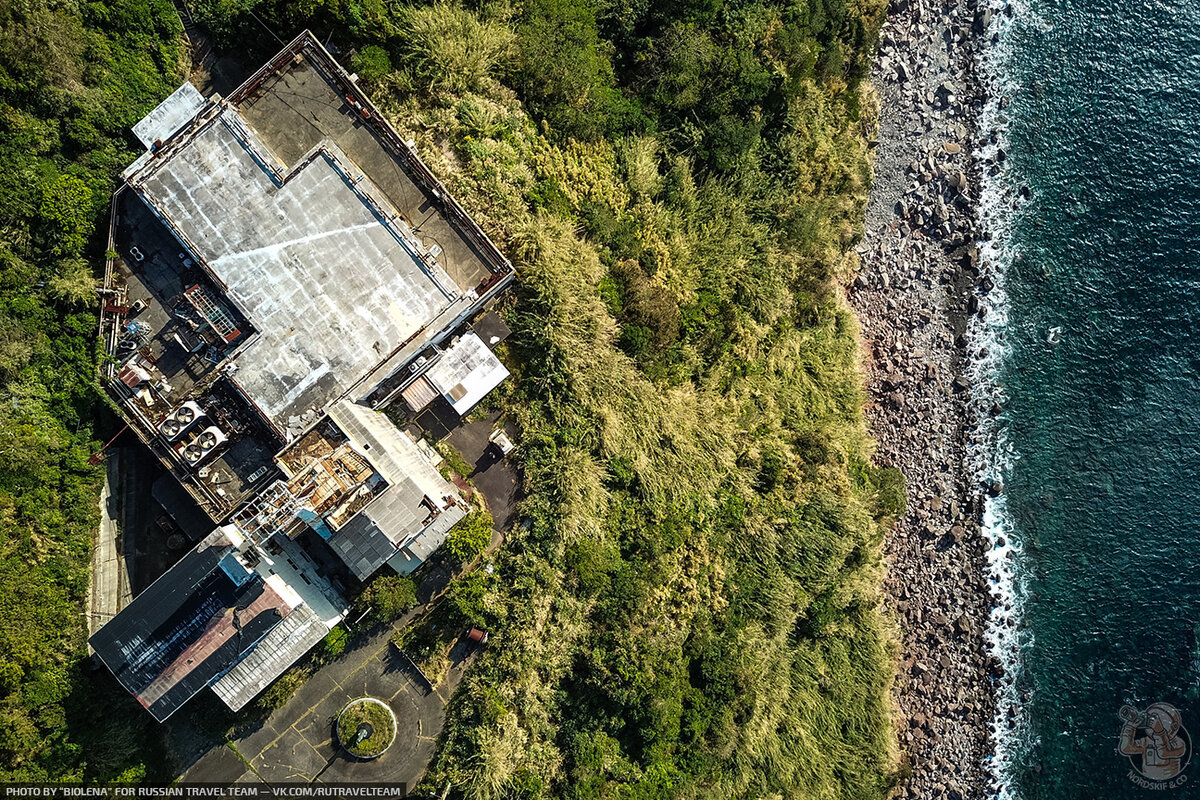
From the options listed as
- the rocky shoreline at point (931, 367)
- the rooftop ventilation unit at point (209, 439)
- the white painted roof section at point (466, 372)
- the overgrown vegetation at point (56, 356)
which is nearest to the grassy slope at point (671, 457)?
the white painted roof section at point (466, 372)

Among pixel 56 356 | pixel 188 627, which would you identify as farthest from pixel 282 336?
pixel 188 627

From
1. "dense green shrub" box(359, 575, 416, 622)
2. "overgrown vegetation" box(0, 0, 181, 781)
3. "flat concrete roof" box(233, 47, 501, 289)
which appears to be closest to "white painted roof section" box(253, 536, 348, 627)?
"dense green shrub" box(359, 575, 416, 622)

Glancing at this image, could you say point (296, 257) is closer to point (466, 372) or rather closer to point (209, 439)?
point (209, 439)

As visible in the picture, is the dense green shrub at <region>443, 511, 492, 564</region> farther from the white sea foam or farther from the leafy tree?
the white sea foam

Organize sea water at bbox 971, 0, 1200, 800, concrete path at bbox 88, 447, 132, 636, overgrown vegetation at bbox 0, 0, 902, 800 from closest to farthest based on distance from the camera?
overgrown vegetation at bbox 0, 0, 902, 800, concrete path at bbox 88, 447, 132, 636, sea water at bbox 971, 0, 1200, 800

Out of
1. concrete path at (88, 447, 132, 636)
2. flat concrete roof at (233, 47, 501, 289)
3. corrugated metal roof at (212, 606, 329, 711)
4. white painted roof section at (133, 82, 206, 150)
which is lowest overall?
corrugated metal roof at (212, 606, 329, 711)

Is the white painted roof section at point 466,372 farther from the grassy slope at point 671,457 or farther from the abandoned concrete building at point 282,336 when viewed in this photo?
the grassy slope at point 671,457

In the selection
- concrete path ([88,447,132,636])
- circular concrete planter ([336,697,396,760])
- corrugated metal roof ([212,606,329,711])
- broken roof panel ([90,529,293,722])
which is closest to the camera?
broken roof panel ([90,529,293,722])
